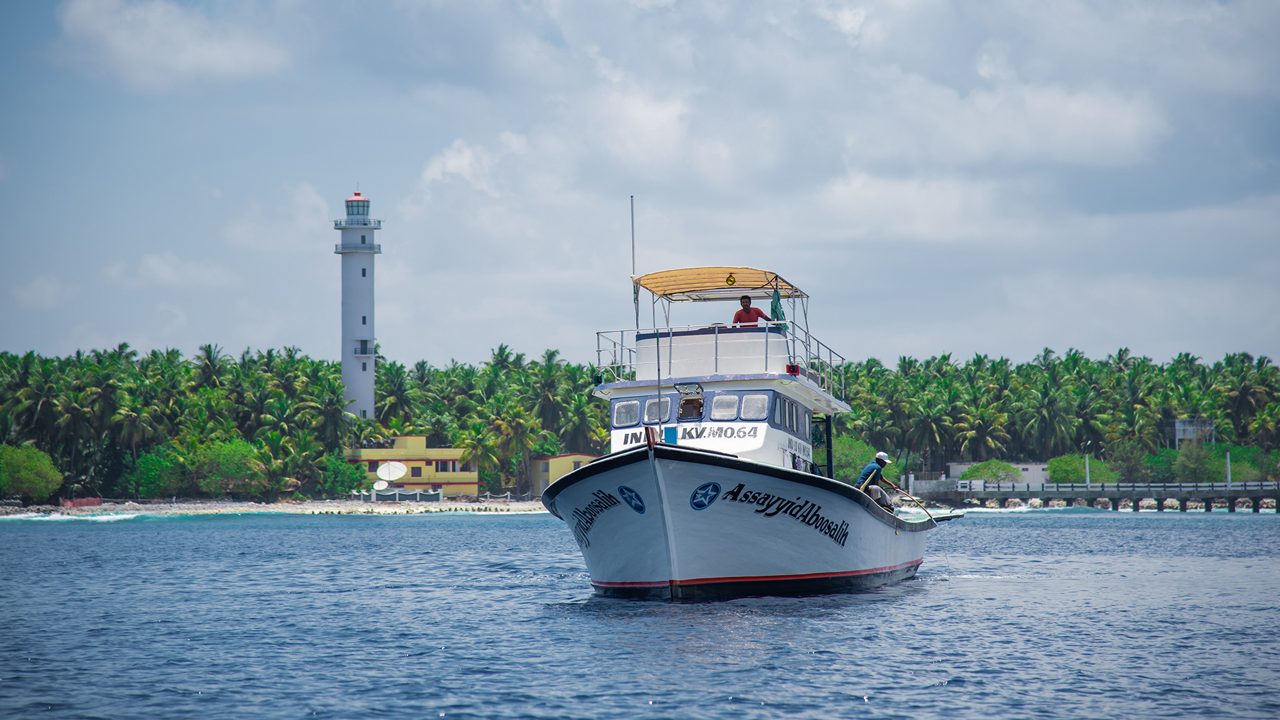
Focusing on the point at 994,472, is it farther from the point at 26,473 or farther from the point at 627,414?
the point at 627,414

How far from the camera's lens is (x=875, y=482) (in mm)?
32625

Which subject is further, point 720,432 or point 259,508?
point 259,508

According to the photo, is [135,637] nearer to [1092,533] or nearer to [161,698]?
[161,698]

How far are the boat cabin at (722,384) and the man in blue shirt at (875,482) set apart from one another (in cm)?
134

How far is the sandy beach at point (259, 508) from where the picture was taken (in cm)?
10731

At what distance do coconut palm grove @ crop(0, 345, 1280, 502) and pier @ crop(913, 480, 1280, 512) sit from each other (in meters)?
3.30

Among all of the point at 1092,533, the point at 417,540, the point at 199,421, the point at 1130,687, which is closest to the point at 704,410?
the point at 1130,687

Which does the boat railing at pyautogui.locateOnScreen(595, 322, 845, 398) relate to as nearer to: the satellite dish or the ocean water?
the ocean water

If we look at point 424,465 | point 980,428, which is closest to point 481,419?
point 424,465

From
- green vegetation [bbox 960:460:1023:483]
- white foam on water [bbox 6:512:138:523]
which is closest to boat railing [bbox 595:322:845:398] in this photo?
white foam on water [bbox 6:512:138:523]

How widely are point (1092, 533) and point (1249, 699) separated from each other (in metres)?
55.1

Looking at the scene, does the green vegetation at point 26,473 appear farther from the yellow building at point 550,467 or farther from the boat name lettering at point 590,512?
the boat name lettering at point 590,512

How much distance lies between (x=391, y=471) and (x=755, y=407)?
91827 millimetres

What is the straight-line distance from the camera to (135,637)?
26.3 metres
